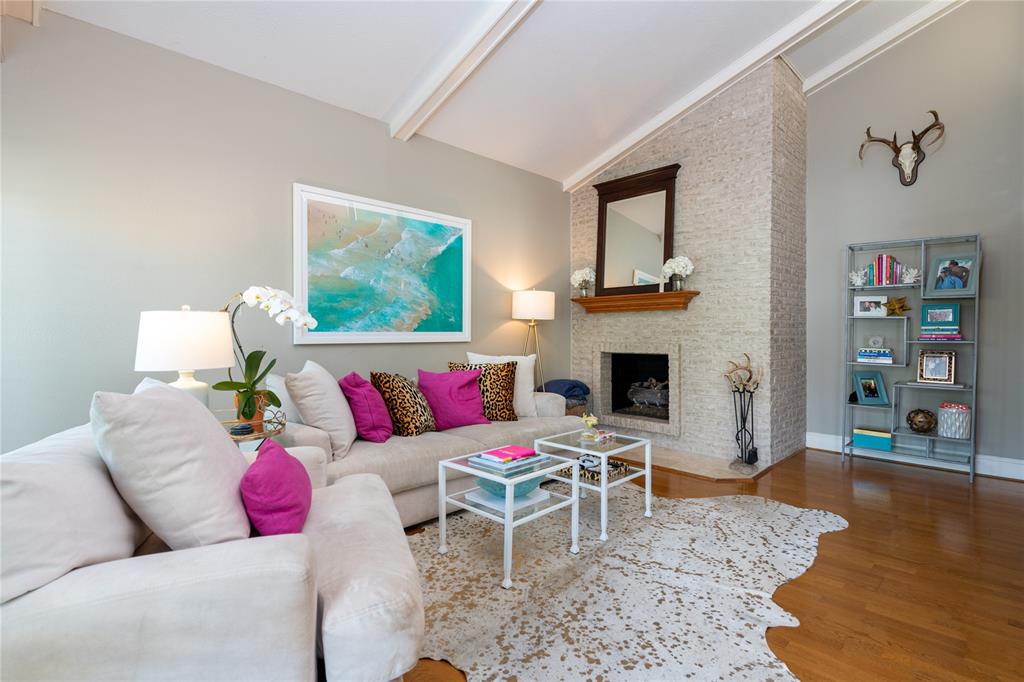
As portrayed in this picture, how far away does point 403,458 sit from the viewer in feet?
9.09

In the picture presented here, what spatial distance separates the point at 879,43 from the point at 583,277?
3.20m

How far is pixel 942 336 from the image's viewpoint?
3.98 m

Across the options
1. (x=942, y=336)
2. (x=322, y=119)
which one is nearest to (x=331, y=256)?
(x=322, y=119)

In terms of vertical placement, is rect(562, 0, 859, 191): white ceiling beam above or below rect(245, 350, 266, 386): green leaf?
above

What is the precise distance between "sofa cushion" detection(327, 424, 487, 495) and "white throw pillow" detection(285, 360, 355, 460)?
0.09m

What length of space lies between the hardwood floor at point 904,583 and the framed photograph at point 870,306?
1393 millimetres

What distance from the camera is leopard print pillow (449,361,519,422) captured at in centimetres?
369

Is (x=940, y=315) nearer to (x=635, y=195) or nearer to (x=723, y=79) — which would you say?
(x=723, y=79)

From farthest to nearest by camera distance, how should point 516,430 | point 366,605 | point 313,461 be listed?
1. point 516,430
2. point 313,461
3. point 366,605

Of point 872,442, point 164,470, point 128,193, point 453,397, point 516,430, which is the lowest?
point 872,442

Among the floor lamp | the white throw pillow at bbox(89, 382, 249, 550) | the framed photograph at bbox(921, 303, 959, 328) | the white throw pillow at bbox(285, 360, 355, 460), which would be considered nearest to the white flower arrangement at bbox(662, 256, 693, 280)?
the floor lamp

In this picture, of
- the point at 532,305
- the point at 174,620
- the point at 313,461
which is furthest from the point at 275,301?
the point at 532,305

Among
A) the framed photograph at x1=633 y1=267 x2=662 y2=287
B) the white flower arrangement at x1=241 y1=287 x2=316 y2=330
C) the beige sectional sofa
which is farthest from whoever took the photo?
the framed photograph at x1=633 y1=267 x2=662 y2=287

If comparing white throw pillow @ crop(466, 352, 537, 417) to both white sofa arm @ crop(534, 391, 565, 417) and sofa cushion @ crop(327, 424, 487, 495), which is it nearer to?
white sofa arm @ crop(534, 391, 565, 417)
